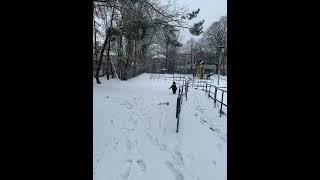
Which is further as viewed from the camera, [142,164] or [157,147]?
[157,147]

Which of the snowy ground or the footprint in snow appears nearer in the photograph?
the snowy ground

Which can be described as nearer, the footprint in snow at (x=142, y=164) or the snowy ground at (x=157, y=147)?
the snowy ground at (x=157, y=147)
